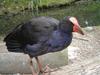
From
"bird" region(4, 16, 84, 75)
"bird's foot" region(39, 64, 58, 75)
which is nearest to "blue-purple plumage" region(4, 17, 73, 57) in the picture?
"bird" region(4, 16, 84, 75)

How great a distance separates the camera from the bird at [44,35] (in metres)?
4.95

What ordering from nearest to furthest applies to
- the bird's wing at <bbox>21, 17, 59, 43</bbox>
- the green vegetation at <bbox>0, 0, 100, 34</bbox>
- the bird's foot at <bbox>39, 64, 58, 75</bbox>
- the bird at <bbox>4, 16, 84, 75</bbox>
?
the bird at <bbox>4, 16, 84, 75</bbox> → the bird's wing at <bbox>21, 17, 59, 43</bbox> → the bird's foot at <bbox>39, 64, 58, 75</bbox> → the green vegetation at <bbox>0, 0, 100, 34</bbox>

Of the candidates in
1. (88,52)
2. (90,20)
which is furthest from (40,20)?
(90,20)

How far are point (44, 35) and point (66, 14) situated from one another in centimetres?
532

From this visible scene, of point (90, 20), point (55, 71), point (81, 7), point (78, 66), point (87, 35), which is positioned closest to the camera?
point (78, 66)

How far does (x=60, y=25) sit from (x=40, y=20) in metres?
0.34

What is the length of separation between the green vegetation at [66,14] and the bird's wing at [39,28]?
11.8ft

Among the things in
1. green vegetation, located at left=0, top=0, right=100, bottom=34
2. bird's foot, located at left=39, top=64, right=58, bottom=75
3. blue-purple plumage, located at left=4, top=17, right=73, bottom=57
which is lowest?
green vegetation, located at left=0, top=0, right=100, bottom=34

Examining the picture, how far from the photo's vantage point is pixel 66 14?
10367mm

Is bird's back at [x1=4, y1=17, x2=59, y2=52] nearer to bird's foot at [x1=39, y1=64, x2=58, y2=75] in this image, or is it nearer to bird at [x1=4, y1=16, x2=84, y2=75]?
bird at [x1=4, y1=16, x2=84, y2=75]

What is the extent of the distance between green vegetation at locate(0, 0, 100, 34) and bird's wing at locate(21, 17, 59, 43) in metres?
3.61

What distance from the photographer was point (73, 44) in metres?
7.04

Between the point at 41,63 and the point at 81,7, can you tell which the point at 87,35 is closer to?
the point at 41,63

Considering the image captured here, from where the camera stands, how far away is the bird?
195 inches
